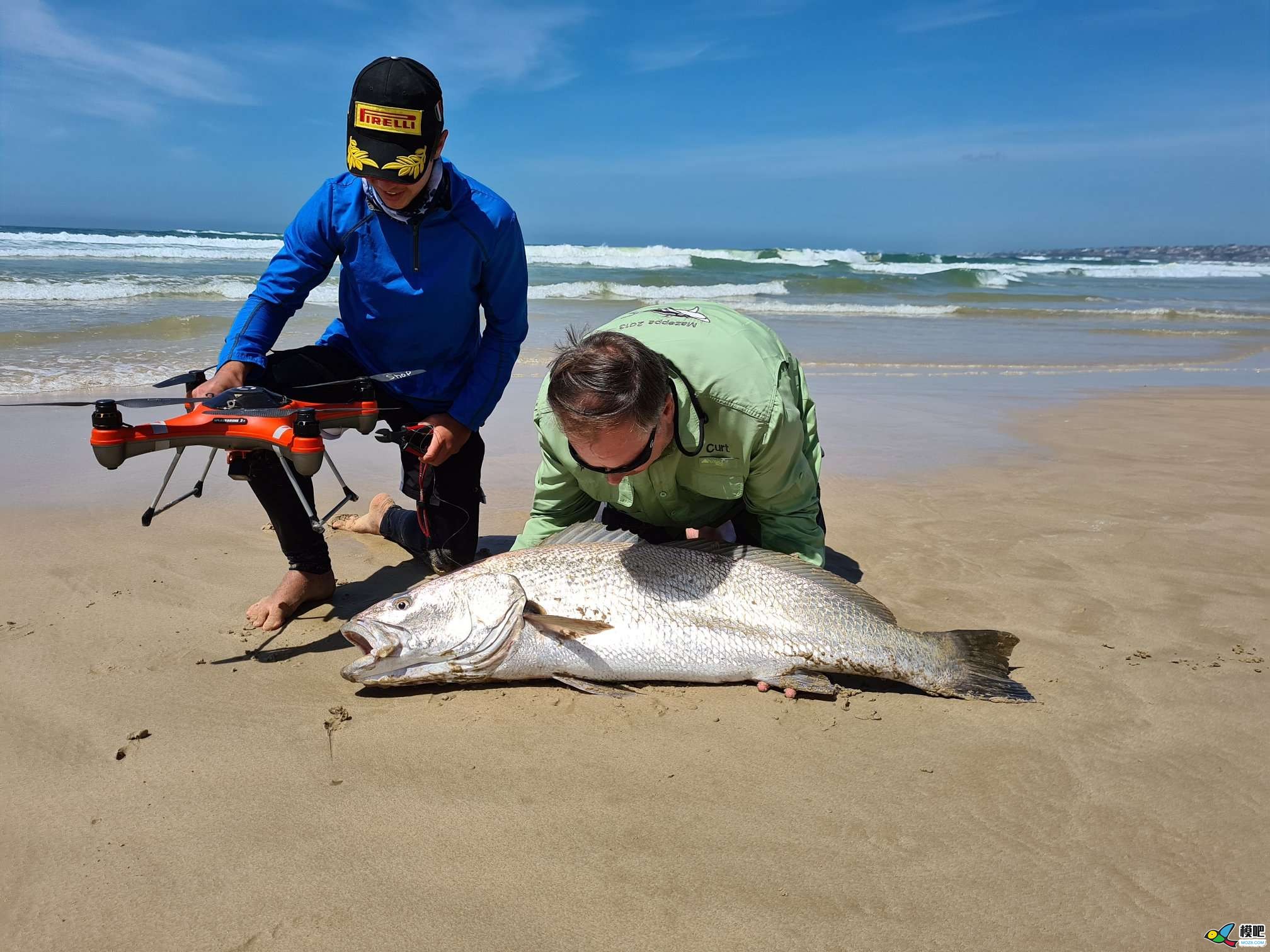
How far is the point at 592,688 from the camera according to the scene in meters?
3.26

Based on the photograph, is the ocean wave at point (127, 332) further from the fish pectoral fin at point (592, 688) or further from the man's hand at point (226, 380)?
the fish pectoral fin at point (592, 688)

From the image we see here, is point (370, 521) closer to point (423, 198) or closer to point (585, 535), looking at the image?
point (585, 535)

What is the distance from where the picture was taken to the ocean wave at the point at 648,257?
1419 inches

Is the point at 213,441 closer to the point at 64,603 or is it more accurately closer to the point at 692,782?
the point at 64,603

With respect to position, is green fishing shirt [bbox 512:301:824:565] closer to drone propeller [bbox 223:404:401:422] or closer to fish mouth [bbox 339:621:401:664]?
fish mouth [bbox 339:621:401:664]

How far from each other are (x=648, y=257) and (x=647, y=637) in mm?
36585

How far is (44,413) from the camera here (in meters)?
7.15

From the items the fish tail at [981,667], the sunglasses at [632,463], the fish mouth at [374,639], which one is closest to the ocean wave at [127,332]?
the fish mouth at [374,639]

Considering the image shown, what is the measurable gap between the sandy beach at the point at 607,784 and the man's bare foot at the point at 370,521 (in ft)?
1.49

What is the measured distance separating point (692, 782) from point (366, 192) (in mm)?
2772

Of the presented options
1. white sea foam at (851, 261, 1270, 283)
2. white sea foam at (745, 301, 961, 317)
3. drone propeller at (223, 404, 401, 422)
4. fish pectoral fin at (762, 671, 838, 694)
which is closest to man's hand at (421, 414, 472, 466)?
drone propeller at (223, 404, 401, 422)

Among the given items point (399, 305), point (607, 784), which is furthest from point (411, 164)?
point (607, 784)

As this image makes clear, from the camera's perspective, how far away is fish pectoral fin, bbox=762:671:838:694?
3234 mm

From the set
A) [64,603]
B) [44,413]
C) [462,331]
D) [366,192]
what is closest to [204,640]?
[64,603]
